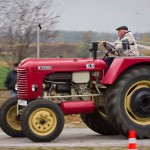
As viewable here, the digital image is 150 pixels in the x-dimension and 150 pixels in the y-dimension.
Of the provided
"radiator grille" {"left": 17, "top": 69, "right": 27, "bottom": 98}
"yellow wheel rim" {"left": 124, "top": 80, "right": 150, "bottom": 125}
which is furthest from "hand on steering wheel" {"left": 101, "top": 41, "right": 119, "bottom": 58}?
"radiator grille" {"left": 17, "top": 69, "right": 27, "bottom": 98}

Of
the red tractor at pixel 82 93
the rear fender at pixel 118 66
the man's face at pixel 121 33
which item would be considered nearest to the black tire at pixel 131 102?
the red tractor at pixel 82 93

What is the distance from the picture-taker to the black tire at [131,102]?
12.7 metres

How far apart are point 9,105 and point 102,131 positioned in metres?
2.06

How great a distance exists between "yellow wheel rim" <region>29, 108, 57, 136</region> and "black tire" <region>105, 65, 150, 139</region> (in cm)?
112

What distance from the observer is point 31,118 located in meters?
12.4

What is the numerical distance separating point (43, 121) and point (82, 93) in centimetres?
116

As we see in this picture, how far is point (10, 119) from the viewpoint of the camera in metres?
13.7

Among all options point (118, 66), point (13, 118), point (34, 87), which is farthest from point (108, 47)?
point (13, 118)

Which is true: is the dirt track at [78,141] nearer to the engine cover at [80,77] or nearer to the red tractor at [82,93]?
the red tractor at [82,93]

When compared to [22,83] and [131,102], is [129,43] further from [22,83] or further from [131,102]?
A: [22,83]

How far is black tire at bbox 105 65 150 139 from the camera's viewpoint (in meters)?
12.7

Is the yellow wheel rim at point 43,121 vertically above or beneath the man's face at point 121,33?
beneath

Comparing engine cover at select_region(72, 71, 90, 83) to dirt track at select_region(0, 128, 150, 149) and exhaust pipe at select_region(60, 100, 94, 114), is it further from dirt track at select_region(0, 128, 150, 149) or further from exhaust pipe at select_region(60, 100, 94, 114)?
dirt track at select_region(0, 128, 150, 149)

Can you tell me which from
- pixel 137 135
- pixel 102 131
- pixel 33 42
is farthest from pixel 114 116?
pixel 33 42
